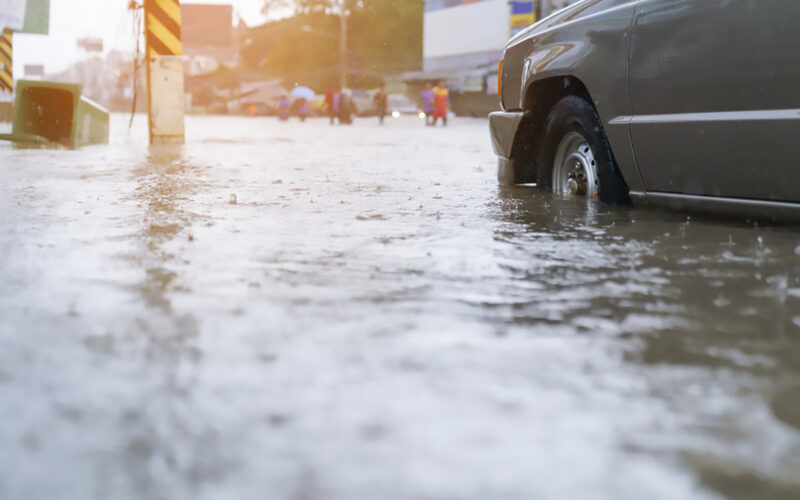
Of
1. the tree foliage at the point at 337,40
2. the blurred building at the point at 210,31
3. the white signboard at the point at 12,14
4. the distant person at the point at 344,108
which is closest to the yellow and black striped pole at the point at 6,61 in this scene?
the white signboard at the point at 12,14

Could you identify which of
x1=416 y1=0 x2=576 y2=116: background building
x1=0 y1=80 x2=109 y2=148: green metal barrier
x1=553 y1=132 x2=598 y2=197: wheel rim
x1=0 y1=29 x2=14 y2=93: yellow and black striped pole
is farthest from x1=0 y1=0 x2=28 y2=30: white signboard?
x1=416 y1=0 x2=576 y2=116: background building

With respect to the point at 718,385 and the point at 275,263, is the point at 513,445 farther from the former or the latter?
the point at 275,263

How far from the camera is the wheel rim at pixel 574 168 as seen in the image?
6.07 metres

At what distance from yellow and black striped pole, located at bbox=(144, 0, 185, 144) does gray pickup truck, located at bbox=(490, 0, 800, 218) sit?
860cm

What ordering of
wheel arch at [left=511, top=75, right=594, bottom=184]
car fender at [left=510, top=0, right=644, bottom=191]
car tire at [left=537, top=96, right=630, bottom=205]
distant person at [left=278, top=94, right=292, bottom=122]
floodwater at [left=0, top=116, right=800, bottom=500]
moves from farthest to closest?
distant person at [left=278, top=94, right=292, bottom=122] → wheel arch at [left=511, top=75, right=594, bottom=184] → car tire at [left=537, top=96, right=630, bottom=205] → car fender at [left=510, top=0, right=644, bottom=191] → floodwater at [left=0, top=116, right=800, bottom=500]

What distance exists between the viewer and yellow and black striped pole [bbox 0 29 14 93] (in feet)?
69.8

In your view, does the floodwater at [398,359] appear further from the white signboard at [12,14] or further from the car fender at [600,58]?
the white signboard at [12,14]

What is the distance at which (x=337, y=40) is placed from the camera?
2859 inches

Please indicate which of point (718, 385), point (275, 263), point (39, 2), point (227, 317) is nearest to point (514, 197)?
point (275, 263)

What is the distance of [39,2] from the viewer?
22.2 metres

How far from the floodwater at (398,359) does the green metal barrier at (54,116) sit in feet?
28.8

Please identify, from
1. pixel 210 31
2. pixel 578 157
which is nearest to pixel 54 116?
pixel 578 157

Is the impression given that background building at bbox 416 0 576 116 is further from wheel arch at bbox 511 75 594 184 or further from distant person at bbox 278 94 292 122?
wheel arch at bbox 511 75 594 184

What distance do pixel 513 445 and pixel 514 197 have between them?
510cm
